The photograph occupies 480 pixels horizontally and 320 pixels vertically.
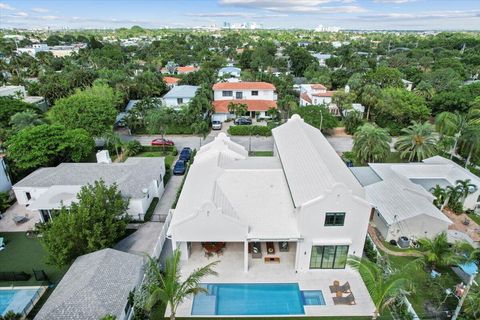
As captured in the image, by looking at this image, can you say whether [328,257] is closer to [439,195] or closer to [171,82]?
[439,195]

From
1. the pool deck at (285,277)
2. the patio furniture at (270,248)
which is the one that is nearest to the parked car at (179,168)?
the pool deck at (285,277)

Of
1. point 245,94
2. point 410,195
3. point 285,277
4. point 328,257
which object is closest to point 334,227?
point 328,257

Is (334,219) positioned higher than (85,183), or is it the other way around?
(334,219)

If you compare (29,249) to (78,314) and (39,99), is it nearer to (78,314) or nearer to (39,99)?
(78,314)

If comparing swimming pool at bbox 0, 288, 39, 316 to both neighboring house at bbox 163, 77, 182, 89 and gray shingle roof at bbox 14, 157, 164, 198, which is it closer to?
gray shingle roof at bbox 14, 157, 164, 198

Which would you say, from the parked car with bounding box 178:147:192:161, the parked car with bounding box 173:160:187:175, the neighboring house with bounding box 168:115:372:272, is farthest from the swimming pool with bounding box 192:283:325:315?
the parked car with bounding box 178:147:192:161

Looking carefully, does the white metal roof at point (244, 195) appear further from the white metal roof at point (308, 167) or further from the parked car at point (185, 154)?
the parked car at point (185, 154)

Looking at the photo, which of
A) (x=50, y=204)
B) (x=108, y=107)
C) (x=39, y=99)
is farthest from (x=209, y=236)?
(x=39, y=99)

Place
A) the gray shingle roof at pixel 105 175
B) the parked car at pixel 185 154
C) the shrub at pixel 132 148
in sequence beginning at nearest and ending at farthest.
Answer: the gray shingle roof at pixel 105 175, the parked car at pixel 185 154, the shrub at pixel 132 148
